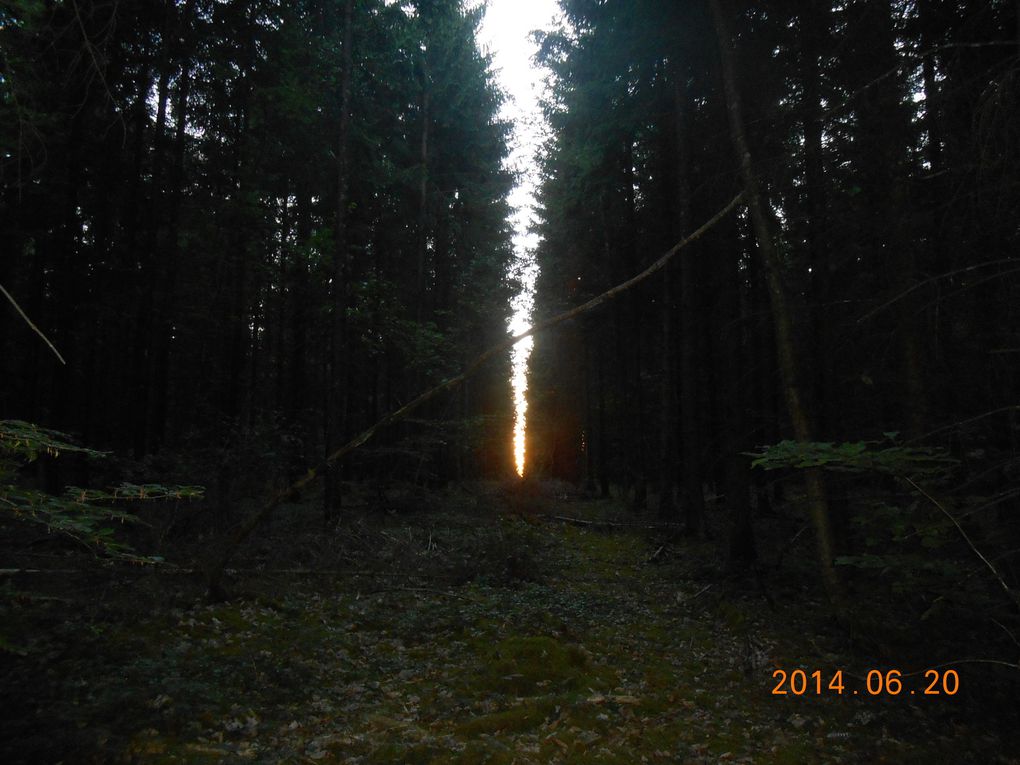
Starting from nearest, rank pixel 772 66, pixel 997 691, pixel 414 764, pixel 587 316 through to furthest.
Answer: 1. pixel 414 764
2. pixel 997 691
3. pixel 772 66
4. pixel 587 316

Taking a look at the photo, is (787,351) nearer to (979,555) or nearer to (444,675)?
(979,555)

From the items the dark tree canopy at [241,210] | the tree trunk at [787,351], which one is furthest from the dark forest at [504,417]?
the dark tree canopy at [241,210]

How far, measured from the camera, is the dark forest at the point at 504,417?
187 inches

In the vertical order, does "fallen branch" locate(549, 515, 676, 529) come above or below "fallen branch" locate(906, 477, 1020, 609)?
below

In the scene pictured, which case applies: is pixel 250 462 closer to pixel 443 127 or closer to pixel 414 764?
pixel 414 764

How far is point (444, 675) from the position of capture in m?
6.19

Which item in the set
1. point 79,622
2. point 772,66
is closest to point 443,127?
point 772,66

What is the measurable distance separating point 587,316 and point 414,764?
19.2 metres

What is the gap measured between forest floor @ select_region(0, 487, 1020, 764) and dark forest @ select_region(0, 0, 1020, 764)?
47 millimetres

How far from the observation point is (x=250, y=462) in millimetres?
10930
